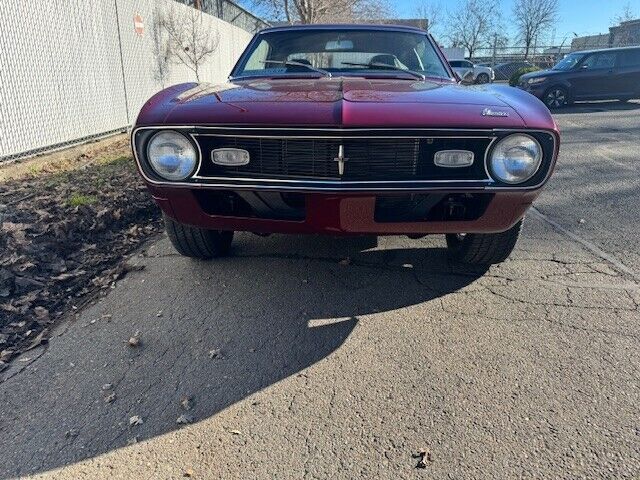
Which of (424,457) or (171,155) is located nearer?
(424,457)

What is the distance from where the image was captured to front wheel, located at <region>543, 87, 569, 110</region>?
44.5ft

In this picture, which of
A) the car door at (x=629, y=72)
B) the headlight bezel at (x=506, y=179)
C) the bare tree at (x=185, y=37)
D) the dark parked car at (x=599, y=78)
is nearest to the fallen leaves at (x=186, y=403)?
the headlight bezel at (x=506, y=179)

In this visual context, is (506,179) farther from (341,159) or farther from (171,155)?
(171,155)

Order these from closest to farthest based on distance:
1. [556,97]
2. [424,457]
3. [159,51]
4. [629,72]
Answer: [424,457] < [159,51] < [629,72] < [556,97]

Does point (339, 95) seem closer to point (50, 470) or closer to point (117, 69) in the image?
point (50, 470)

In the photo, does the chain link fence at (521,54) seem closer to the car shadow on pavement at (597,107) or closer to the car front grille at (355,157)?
the car shadow on pavement at (597,107)

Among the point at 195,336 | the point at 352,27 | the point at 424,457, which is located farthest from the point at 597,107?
the point at 424,457

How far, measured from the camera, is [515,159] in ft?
7.48

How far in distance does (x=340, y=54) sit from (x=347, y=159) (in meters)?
1.94

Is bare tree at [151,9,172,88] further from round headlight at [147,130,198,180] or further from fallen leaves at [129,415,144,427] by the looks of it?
fallen leaves at [129,415,144,427]

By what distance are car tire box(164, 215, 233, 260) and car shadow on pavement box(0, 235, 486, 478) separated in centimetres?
10

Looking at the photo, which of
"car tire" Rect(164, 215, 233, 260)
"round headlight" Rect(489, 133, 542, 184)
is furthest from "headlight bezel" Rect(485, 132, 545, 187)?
"car tire" Rect(164, 215, 233, 260)

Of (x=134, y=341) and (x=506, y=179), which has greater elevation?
(x=506, y=179)

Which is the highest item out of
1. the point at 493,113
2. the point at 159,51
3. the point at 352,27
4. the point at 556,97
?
the point at 159,51
